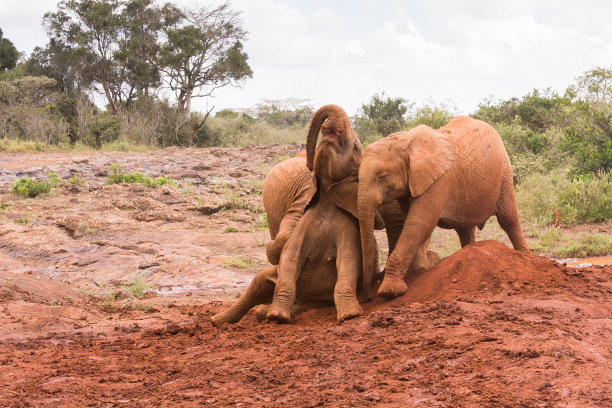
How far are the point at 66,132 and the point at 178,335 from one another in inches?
908

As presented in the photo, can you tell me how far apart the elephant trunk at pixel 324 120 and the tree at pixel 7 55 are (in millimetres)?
33096

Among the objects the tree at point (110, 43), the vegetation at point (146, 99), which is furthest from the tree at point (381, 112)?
the tree at point (110, 43)

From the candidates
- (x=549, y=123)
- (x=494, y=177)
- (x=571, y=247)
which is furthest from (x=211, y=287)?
(x=549, y=123)

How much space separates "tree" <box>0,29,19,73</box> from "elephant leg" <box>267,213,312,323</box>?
1306 inches

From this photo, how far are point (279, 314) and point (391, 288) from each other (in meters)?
0.87

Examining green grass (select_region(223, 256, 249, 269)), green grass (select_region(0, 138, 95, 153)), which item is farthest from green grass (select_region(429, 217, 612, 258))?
green grass (select_region(0, 138, 95, 153))

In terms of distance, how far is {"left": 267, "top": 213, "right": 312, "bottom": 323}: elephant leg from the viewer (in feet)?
18.5

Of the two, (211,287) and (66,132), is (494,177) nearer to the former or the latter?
(211,287)

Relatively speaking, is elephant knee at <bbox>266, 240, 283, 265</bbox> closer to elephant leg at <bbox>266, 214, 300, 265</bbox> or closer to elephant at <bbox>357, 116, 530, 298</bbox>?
elephant leg at <bbox>266, 214, 300, 265</bbox>

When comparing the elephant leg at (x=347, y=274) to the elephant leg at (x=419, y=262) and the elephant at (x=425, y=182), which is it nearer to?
the elephant at (x=425, y=182)

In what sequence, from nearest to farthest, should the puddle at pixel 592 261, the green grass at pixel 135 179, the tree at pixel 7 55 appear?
1. the puddle at pixel 592 261
2. the green grass at pixel 135 179
3. the tree at pixel 7 55

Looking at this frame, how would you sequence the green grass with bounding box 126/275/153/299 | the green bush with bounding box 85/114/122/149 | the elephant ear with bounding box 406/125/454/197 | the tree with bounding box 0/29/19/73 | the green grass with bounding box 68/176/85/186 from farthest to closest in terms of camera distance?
the tree with bounding box 0/29/19/73 → the green bush with bounding box 85/114/122/149 → the green grass with bounding box 68/176/85/186 → the green grass with bounding box 126/275/153/299 → the elephant ear with bounding box 406/125/454/197

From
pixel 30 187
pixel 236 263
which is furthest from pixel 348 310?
pixel 30 187

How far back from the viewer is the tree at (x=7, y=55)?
35.4 meters
